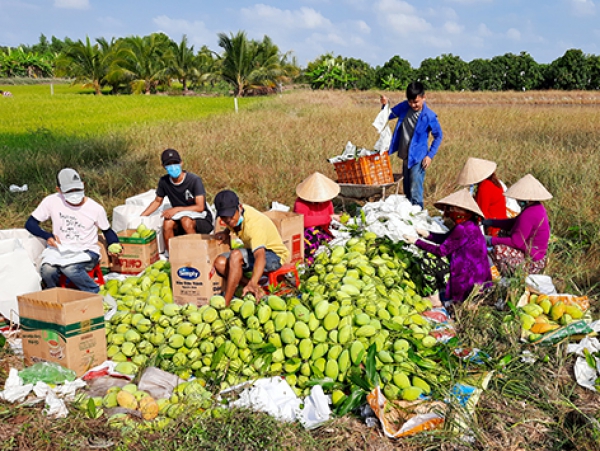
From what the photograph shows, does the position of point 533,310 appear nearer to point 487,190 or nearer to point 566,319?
point 566,319

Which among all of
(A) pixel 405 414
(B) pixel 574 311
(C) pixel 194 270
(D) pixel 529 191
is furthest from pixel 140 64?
(A) pixel 405 414

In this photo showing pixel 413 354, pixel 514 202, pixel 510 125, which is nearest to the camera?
pixel 413 354

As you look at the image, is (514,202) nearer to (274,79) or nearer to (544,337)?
(544,337)

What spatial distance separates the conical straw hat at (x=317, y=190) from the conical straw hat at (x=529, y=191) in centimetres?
170

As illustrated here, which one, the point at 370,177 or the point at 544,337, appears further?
the point at 370,177

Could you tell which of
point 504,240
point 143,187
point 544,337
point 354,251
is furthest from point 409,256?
point 143,187

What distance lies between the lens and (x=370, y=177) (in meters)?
5.71

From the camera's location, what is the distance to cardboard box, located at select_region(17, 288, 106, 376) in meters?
2.96

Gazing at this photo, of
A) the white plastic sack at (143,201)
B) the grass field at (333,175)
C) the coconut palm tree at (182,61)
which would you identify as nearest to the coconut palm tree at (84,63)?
the coconut palm tree at (182,61)

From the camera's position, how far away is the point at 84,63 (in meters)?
36.4

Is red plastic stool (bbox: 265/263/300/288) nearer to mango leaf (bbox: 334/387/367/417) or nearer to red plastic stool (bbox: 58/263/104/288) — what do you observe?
mango leaf (bbox: 334/387/367/417)

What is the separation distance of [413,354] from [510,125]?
11336mm

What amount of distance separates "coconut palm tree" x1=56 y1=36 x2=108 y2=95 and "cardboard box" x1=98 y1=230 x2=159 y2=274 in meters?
35.5

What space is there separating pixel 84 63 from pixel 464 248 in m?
38.9
